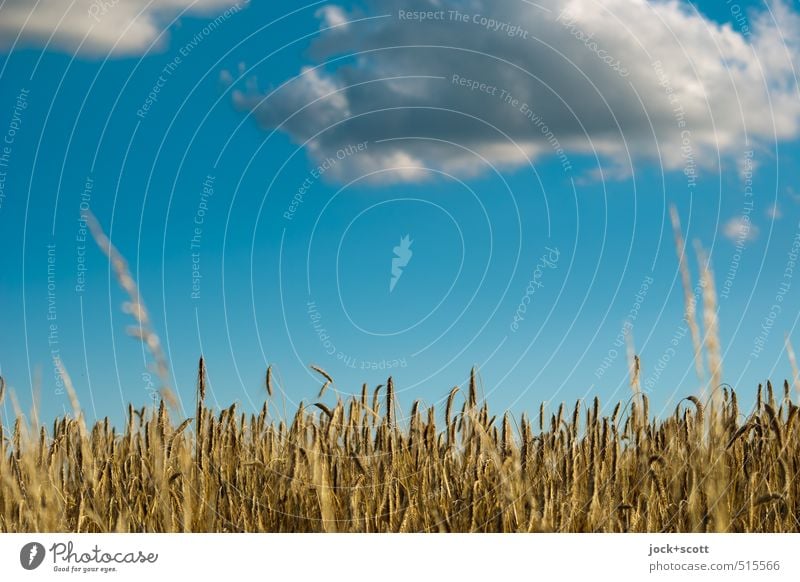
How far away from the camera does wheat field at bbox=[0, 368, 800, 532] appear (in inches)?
215

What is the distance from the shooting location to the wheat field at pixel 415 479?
17.9 feet

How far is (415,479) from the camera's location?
5.74 metres

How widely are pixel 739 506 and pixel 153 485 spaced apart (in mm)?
3798

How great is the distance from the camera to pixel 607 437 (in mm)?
6152

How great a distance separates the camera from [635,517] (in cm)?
552
